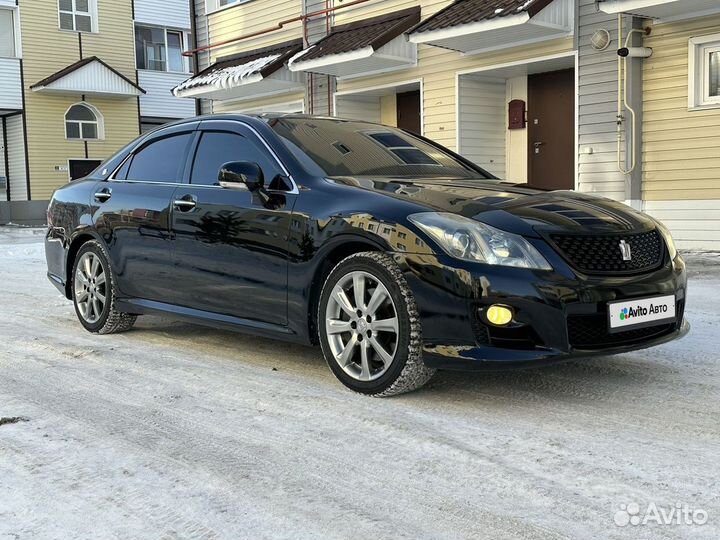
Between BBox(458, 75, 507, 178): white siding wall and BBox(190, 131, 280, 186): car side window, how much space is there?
29.8 ft

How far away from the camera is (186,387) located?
4410 millimetres

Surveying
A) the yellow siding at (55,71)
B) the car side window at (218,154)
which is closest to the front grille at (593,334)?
the car side window at (218,154)

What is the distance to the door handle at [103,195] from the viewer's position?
5863 mm

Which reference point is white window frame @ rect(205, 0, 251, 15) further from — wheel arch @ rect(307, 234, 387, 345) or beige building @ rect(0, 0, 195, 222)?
wheel arch @ rect(307, 234, 387, 345)

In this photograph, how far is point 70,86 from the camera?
27.3m

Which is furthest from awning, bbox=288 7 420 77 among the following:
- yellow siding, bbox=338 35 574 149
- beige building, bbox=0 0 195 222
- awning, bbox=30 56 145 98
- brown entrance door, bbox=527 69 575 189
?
beige building, bbox=0 0 195 222

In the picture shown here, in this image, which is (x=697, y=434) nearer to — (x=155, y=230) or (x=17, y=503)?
(x=17, y=503)

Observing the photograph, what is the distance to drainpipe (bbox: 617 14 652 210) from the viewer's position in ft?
36.9

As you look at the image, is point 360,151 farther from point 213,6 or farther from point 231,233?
point 213,6

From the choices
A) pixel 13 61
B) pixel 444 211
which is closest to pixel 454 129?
pixel 444 211

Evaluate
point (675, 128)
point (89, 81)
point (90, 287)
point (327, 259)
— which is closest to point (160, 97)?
point (89, 81)

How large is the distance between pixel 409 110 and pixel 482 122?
2.45 meters

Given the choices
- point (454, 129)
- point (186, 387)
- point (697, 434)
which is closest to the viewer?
point (697, 434)

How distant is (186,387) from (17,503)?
5.35ft
